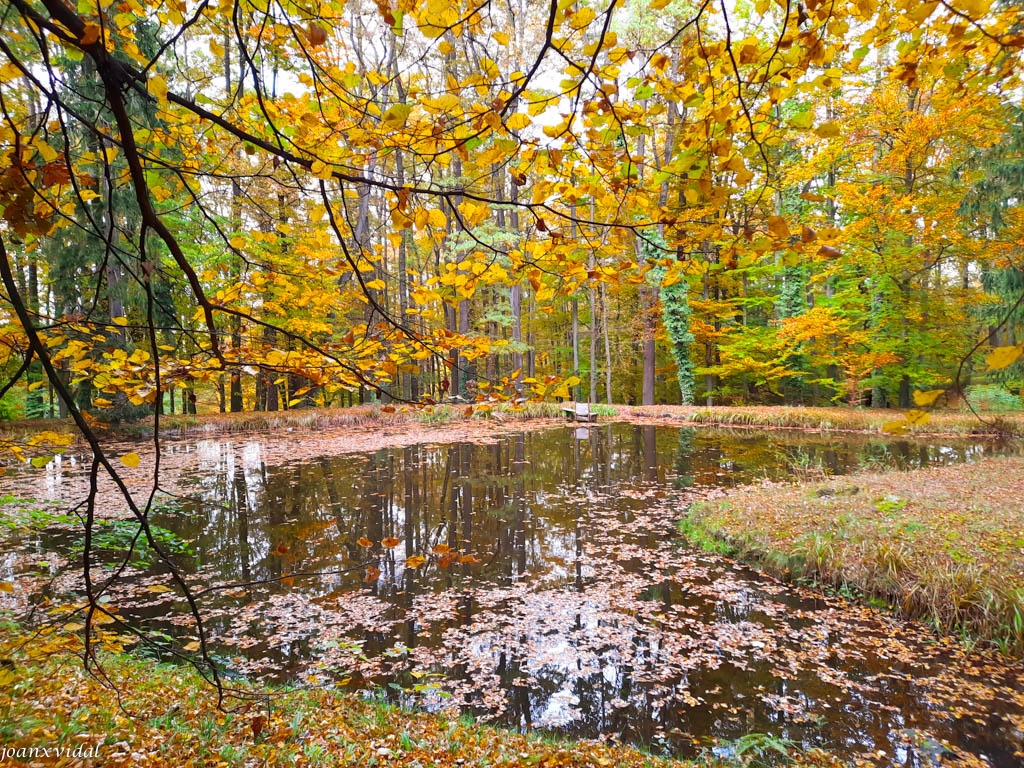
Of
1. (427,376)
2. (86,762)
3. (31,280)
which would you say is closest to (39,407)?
(31,280)

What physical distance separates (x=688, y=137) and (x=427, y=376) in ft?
80.5

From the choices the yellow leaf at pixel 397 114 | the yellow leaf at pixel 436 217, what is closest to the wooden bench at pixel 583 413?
the yellow leaf at pixel 436 217

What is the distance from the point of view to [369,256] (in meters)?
2.01

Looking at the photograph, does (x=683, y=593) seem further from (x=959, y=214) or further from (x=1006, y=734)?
(x=959, y=214)

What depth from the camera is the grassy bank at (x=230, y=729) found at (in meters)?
1.98

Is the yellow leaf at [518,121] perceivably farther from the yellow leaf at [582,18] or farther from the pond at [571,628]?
the pond at [571,628]

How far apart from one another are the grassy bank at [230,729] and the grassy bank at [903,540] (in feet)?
6.78

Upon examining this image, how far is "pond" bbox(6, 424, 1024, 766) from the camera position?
2.92m

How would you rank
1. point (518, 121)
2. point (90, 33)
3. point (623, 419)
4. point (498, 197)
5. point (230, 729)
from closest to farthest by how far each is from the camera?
point (90, 33) → point (518, 121) → point (230, 729) → point (498, 197) → point (623, 419)

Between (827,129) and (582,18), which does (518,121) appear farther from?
(827,129)

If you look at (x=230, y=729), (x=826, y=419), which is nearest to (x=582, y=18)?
(x=230, y=729)

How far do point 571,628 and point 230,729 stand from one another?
2424mm

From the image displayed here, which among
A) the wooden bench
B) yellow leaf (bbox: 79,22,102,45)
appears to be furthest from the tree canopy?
the wooden bench

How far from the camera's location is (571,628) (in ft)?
12.9
